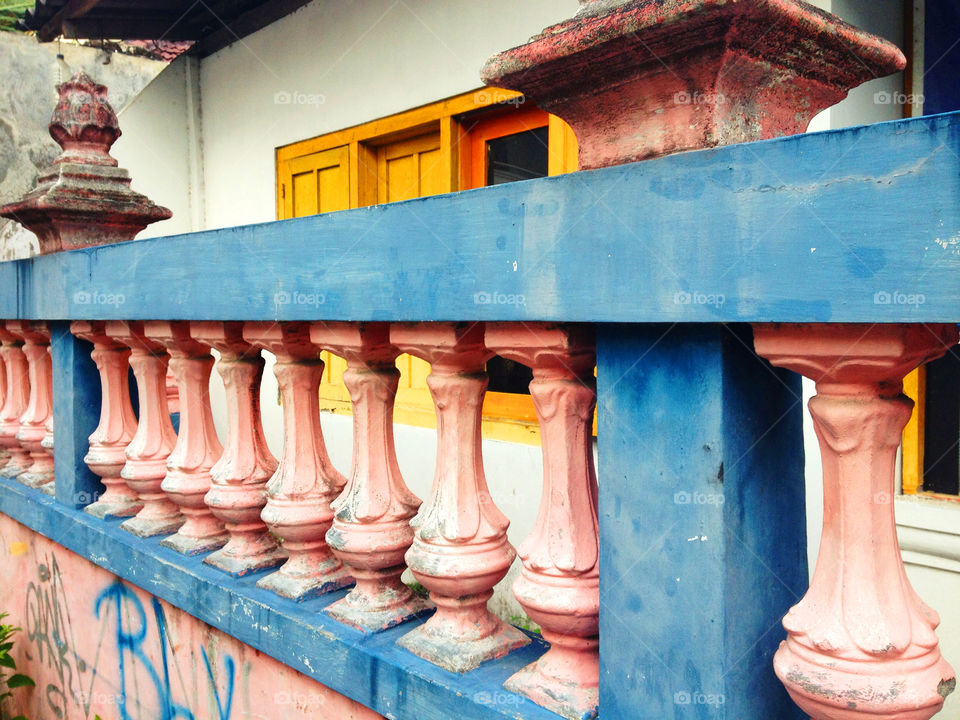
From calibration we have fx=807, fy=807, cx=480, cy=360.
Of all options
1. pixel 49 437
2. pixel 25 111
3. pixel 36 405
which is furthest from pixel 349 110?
pixel 25 111

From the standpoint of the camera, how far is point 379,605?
1.45 m

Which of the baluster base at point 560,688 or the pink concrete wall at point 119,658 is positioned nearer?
the baluster base at point 560,688

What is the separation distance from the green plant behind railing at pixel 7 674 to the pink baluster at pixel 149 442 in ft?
2.87

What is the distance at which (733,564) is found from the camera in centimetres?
93

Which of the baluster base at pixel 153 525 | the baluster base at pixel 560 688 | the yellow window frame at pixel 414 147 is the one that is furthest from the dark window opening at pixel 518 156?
the baluster base at pixel 560 688

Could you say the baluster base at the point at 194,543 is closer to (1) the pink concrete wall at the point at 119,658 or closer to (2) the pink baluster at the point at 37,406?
(1) the pink concrete wall at the point at 119,658

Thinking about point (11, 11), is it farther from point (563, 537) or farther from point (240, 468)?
point (563, 537)

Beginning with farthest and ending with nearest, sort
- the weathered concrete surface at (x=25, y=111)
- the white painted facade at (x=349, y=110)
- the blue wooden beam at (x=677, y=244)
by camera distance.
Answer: the weathered concrete surface at (x=25, y=111) < the white painted facade at (x=349, y=110) < the blue wooden beam at (x=677, y=244)

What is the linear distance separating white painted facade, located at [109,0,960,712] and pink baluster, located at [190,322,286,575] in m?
2.14

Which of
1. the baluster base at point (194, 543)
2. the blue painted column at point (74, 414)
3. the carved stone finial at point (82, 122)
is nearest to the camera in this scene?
the baluster base at point (194, 543)

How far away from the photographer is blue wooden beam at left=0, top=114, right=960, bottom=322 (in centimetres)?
75

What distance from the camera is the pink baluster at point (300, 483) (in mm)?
1576

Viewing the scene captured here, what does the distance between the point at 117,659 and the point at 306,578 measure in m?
0.80

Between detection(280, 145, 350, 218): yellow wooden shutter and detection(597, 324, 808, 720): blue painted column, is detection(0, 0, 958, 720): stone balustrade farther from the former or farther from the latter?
detection(280, 145, 350, 218): yellow wooden shutter
